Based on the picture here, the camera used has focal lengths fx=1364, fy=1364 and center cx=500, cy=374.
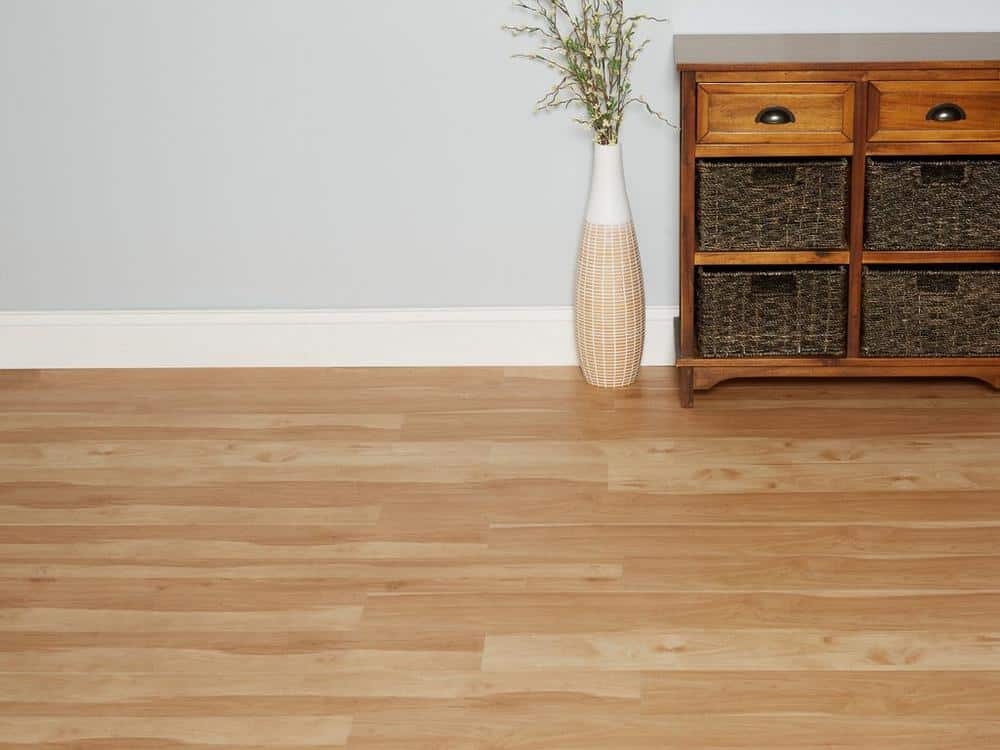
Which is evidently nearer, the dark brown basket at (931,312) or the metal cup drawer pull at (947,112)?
the metal cup drawer pull at (947,112)

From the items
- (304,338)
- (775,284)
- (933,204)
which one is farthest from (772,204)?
(304,338)

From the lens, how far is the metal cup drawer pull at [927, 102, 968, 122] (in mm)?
3039

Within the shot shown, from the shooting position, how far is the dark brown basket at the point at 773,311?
10.6ft

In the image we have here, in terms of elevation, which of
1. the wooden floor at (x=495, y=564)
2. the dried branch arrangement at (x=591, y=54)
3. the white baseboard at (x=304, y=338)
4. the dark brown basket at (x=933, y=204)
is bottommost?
the wooden floor at (x=495, y=564)

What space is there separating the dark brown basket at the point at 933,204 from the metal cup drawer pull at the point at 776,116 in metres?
0.22

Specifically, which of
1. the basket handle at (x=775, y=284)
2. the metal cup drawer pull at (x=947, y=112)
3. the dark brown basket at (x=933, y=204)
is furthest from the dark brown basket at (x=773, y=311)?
the metal cup drawer pull at (x=947, y=112)

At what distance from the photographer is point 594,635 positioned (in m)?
2.42

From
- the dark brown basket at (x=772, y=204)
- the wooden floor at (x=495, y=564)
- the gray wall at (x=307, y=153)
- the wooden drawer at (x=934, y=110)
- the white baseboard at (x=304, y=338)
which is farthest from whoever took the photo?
the white baseboard at (x=304, y=338)

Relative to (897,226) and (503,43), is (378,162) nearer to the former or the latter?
(503,43)

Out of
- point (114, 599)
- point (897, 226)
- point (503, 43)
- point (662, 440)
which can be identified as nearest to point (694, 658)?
point (662, 440)

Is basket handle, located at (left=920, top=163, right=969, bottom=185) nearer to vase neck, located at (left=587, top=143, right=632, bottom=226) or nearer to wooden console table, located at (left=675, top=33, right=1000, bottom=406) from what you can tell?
wooden console table, located at (left=675, top=33, right=1000, bottom=406)

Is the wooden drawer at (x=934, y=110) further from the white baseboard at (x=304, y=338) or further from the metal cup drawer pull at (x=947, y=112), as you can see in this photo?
the white baseboard at (x=304, y=338)

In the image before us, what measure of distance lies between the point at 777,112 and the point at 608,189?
1.55 ft

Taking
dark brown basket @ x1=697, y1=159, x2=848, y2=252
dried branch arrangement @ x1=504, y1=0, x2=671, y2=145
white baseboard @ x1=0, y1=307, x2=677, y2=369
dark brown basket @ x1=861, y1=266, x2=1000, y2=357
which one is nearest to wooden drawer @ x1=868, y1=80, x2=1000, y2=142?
dark brown basket @ x1=697, y1=159, x2=848, y2=252
